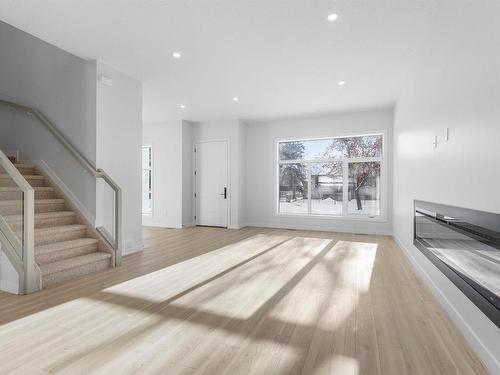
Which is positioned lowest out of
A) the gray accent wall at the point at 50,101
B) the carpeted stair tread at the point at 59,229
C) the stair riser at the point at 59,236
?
the stair riser at the point at 59,236

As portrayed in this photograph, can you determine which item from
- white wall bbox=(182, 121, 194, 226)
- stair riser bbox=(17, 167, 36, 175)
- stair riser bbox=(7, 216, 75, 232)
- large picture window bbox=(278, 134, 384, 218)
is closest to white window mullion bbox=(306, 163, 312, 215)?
large picture window bbox=(278, 134, 384, 218)

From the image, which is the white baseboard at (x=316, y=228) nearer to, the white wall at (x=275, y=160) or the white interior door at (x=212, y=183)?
the white wall at (x=275, y=160)

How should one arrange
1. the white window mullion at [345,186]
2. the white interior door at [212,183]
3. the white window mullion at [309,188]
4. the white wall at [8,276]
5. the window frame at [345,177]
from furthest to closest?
1. the white interior door at [212,183]
2. the white window mullion at [309,188]
3. the white window mullion at [345,186]
4. the window frame at [345,177]
5. the white wall at [8,276]

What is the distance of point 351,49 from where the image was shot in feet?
11.9

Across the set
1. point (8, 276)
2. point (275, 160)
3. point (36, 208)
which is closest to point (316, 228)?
point (275, 160)

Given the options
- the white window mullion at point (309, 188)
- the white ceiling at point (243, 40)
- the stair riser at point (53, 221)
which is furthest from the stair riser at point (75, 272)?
the white window mullion at point (309, 188)

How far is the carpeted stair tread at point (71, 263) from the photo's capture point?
3.12 metres

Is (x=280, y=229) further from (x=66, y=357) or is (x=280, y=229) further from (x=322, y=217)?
(x=66, y=357)

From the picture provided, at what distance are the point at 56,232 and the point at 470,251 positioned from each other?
4503mm

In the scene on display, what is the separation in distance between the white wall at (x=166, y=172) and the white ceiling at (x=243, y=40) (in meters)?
2.09

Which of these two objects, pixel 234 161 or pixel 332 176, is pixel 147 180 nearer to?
pixel 234 161

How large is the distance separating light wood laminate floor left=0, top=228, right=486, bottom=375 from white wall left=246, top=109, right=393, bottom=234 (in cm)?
285

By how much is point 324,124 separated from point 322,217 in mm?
2344

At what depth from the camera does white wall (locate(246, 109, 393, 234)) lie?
643 centimetres
